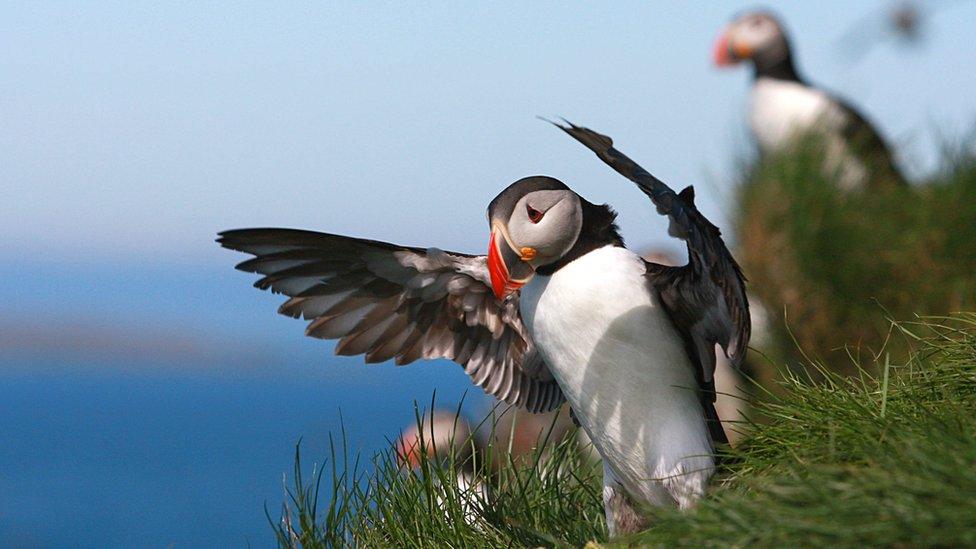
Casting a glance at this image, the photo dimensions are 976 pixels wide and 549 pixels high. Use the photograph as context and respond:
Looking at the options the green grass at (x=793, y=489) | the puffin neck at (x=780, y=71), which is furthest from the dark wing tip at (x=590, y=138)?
the puffin neck at (x=780, y=71)

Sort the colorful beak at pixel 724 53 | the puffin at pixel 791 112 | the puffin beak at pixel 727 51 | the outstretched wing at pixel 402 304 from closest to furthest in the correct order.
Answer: the outstretched wing at pixel 402 304, the puffin at pixel 791 112, the puffin beak at pixel 727 51, the colorful beak at pixel 724 53

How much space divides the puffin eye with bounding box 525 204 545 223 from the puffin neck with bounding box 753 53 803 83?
11360mm

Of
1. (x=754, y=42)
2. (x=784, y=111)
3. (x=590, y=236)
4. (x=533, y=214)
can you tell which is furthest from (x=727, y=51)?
(x=533, y=214)

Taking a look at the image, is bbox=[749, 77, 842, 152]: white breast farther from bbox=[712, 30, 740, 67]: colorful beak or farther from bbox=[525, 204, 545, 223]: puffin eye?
bbox=[525, 204, 545, 223]: puffin eye

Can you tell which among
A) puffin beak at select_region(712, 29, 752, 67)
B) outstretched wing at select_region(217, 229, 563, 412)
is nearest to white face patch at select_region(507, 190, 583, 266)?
outstretched wing at select_region(217, 229, 563, 412)

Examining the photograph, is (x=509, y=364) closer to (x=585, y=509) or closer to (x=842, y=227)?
(x=585, y=509)

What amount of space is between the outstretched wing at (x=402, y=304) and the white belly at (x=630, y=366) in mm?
573

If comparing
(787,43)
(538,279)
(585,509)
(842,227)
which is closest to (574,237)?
(538,279)

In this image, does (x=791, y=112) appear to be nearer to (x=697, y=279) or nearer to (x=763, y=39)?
(x=763, y=39)

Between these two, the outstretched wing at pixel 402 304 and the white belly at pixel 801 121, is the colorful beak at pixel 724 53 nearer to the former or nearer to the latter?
the white belly at pixel 801 121

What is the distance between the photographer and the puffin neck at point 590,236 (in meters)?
3.88

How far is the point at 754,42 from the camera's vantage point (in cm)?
1497

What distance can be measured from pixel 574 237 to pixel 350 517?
1298 millimetres

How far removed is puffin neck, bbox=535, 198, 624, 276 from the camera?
3.88 metres
